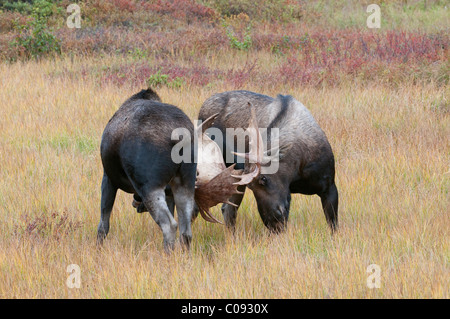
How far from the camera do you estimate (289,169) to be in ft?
20.4

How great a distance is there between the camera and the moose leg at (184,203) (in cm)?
542

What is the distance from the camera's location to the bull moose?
6.03 m

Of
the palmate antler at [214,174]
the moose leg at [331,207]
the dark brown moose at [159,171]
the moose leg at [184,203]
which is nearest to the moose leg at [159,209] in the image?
the dark brown moose at [159,171]

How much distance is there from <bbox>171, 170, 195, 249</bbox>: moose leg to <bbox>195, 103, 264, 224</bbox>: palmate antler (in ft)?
0.93

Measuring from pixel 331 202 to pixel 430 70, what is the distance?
22.8ft

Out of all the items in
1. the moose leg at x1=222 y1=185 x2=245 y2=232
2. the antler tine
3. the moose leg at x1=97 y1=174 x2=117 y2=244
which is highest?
the antler tine

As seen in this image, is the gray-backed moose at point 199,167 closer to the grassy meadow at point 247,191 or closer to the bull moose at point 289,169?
the bull moose at point 289,169

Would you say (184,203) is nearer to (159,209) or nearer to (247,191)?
(159,209)

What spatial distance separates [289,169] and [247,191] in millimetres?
1412

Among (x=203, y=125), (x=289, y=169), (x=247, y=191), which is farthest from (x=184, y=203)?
(x=247, y=191)

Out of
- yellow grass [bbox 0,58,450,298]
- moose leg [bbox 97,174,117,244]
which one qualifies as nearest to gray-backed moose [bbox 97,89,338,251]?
moose leg [bbox 97,174,117,244]

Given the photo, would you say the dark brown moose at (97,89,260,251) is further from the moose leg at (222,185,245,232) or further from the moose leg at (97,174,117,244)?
the moose leg at (222,185,245,232)

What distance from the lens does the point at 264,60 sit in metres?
15.0
